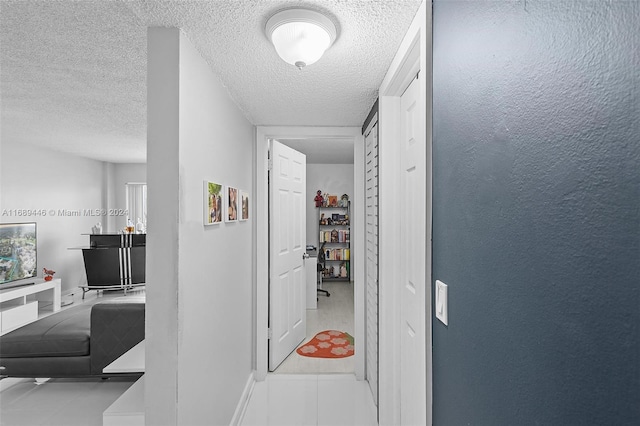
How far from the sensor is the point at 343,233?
7.19 m

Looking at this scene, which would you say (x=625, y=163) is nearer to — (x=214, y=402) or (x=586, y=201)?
(x=586, y=201)

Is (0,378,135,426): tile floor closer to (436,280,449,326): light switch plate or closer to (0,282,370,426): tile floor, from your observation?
(0,282,370,426): tile floor

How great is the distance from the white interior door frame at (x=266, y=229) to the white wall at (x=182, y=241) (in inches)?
40.8

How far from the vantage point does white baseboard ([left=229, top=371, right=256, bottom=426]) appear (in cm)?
236

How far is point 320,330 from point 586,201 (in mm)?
4045

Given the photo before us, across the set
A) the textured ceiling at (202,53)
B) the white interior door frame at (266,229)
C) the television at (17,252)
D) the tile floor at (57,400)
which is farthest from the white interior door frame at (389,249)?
the television at (17,252)

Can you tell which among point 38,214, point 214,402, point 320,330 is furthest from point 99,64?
point 38,214

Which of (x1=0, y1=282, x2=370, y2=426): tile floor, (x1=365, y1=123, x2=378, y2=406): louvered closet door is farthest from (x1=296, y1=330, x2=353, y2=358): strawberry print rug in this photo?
(x1=365, y1=123, x2=378, y2=406): louvered closet door

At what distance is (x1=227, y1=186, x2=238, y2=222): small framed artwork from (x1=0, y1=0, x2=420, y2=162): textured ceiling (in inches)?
24.9

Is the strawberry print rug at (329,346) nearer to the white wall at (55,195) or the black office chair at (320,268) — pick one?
the black office chair at (320,268)

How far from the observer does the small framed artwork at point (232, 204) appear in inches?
86.0

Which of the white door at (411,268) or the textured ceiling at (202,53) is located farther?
the white door at (411,268)

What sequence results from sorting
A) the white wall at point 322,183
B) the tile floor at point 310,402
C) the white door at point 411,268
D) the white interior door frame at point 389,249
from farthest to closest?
the white wall at point 322,183 → the tile floor at point 310,402 → the white interior door frame at point 389,249 → the white door at point 411,268

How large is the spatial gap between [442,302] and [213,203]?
1256 millimetres
